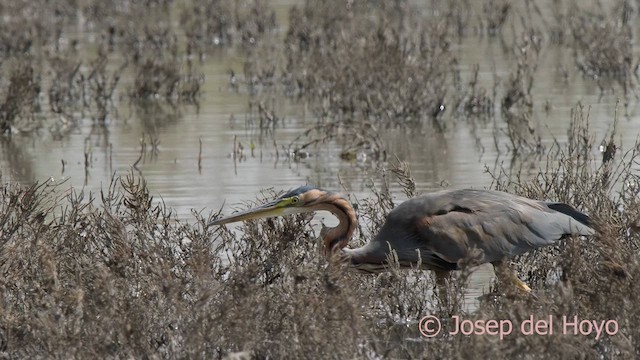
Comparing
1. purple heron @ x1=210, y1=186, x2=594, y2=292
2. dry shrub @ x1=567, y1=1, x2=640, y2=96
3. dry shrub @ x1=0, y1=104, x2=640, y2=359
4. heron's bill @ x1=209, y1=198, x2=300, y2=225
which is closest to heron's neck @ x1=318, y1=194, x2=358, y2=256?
purple heron @ x1=210, y1=186, x2=594, y2=292

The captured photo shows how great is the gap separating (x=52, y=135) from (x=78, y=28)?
34.0 feet

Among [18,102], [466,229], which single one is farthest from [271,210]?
[18,102]

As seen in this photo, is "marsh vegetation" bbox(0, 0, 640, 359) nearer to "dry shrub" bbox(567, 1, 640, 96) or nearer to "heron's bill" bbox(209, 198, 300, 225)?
"dry shrub" bbox(567, 1, 640, 96)

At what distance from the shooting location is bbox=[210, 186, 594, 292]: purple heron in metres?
6.60

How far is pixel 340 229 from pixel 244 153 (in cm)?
552

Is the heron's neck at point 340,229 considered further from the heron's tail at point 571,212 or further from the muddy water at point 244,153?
the muddy water at point 244,153

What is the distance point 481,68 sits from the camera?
17.0m

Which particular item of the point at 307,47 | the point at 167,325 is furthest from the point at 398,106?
the point at 167,325

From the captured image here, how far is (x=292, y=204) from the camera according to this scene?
673cm

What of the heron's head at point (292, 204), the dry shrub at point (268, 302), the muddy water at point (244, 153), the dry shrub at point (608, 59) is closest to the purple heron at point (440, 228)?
the heron's head at point (292, 204)

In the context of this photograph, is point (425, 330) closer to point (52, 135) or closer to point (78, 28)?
point (52, 135)

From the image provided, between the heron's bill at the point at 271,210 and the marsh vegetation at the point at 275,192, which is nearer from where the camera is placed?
the marsh vegetation at the point at 275,192

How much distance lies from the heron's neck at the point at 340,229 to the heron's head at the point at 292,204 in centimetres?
7

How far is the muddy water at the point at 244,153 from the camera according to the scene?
1051cm
